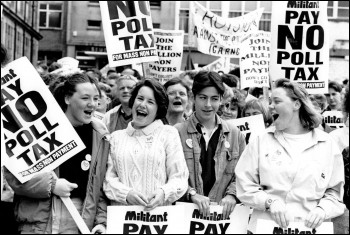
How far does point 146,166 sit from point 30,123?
1.02 m

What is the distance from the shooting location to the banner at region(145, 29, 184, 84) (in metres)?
10.9

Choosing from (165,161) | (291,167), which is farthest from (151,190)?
(291,167)

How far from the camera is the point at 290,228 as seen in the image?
4.98 meters

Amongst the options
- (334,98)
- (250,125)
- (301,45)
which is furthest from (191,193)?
(334,98)

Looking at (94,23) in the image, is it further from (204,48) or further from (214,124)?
(214,124)

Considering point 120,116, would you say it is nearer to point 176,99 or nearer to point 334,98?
point 176,99

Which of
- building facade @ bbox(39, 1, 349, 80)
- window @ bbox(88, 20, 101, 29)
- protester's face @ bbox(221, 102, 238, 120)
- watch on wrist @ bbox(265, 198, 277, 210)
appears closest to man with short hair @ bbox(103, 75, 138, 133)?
protester's face @ bbox(221, 102, 238, 120)

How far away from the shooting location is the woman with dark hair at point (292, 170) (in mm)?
5059

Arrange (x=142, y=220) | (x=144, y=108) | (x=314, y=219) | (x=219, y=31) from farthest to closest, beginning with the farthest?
(x=219, y=31) → (x=144, y=108) → (x=142, y=220) → (x=314, y=219)

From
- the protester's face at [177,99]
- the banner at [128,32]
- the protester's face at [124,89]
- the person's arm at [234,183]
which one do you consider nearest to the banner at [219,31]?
the banner at [128,32]

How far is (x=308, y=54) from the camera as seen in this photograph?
8.13 meters

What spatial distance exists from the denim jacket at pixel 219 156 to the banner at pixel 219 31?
720 centimetres

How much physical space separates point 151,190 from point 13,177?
1055mm

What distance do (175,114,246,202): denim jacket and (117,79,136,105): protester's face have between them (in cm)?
164
